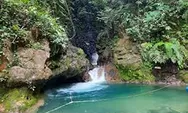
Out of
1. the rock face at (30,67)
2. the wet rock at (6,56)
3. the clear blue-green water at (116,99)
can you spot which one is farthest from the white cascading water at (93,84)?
the wet rock at (6,56)

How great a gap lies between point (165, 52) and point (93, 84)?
403cm

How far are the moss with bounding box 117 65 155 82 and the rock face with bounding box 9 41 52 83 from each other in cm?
566

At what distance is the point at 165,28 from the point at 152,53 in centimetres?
151

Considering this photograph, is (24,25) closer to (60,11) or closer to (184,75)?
(60,11)

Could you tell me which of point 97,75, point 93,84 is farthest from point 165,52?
point 97,75

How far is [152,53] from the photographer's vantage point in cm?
1349

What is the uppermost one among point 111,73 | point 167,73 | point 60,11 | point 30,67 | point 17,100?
point 60,11

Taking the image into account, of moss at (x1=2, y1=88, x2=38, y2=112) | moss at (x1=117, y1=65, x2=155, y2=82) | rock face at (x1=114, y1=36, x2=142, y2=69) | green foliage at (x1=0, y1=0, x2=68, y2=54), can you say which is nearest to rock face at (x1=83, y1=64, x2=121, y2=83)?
moss at (x1=117, y1=65, x2=155, y2=82)

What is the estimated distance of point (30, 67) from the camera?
9133 mm

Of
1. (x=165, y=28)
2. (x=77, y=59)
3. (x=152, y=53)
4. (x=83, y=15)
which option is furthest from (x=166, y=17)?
(x=83, y=15)

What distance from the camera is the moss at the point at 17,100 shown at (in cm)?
814

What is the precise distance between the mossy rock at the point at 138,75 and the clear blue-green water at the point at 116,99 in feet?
2.73

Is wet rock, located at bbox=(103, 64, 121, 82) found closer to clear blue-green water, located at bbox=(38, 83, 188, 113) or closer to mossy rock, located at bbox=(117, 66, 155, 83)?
mossy rock, located at bbox=(117, 66, 155, 83)

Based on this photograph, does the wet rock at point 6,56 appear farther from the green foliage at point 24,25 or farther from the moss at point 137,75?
the moss at point 137,75
